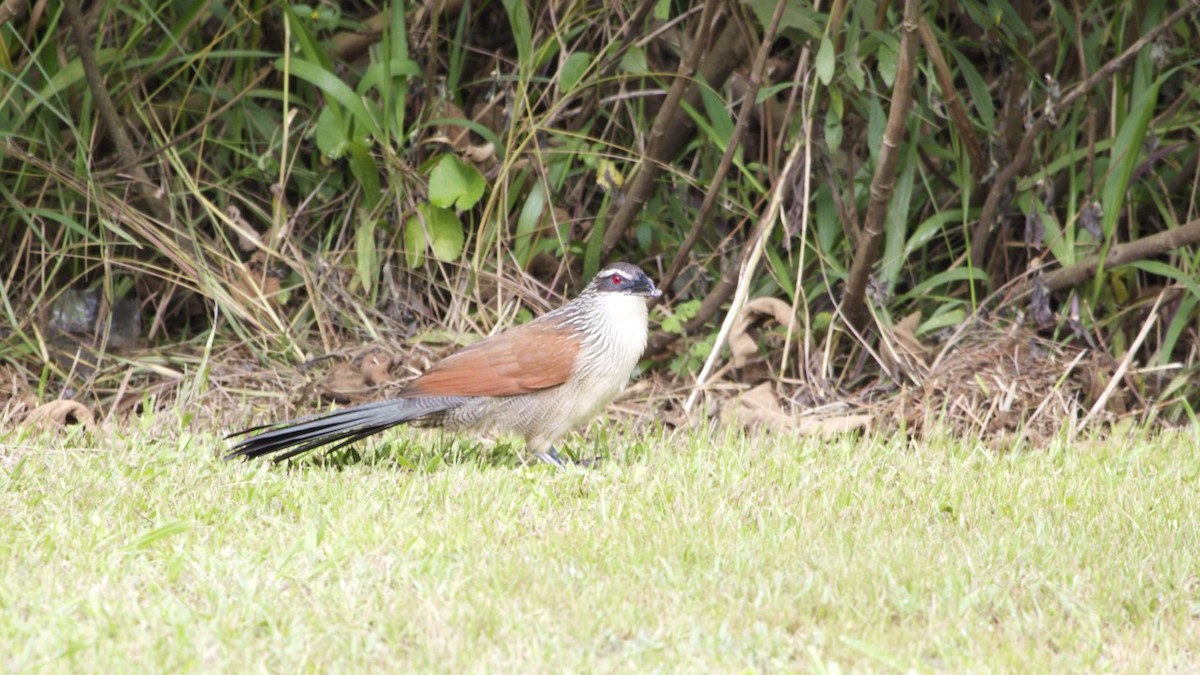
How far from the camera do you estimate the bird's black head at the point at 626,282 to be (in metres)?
5.50

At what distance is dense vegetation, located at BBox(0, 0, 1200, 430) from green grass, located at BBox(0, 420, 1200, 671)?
130 centimetres

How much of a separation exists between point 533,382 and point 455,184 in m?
1.52

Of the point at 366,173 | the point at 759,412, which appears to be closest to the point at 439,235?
the point at 366,173

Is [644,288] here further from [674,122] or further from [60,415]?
[60,415]

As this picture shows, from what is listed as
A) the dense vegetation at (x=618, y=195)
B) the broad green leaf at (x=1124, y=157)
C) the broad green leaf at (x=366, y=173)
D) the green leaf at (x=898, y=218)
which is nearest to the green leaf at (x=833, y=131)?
the dense vegetation at (x=618, y=195)

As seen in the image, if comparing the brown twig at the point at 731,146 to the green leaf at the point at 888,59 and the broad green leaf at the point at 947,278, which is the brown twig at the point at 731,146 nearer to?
the green leaf at the point at 888,59

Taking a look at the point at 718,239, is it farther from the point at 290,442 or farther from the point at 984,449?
the point at 290,442

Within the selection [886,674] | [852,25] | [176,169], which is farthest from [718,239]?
[886,674]

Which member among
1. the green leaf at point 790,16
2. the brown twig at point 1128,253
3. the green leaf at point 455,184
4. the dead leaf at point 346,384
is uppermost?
the green leaf at point 790,16

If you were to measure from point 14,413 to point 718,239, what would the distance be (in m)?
3.20

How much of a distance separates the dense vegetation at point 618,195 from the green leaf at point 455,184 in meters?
0.01

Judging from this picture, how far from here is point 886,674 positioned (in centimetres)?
320

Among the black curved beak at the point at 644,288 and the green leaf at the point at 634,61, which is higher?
the green leaf at the point at 634,61

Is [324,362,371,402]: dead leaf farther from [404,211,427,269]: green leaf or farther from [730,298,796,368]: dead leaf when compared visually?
[730,298,796,368]: dead leaf
